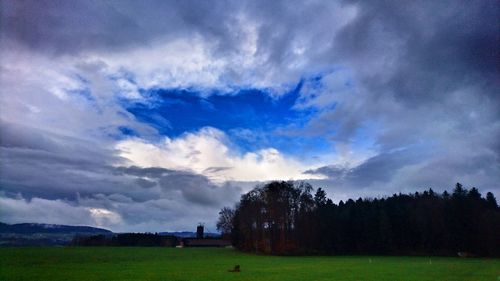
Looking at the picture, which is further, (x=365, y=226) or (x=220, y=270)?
(x=365, y=226)

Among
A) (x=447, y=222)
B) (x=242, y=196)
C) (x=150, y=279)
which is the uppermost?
(x=242, y=196)

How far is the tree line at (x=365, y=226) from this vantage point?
108m

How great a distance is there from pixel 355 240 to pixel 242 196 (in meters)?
34.8

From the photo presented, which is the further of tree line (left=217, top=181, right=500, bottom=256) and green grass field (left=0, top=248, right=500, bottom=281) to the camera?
tree line (left=217, top=181, right=500, bottom=256)

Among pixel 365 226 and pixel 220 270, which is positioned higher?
pixel 365 226

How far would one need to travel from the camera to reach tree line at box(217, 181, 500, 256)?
356 feet

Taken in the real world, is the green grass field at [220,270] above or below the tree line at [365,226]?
below

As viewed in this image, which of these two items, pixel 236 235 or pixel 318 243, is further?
pixel 236 235

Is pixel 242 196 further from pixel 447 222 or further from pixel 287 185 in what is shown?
pixel 447 222

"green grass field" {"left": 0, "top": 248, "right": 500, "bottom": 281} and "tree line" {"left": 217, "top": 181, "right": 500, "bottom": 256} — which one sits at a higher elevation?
"tree line" {"left": 217, "top": 181, "right": 500, "bottom": 256}

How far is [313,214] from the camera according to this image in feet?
372

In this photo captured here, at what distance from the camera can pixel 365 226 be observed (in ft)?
392

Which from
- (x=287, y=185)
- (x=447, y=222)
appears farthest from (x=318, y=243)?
(x=447, y=222)

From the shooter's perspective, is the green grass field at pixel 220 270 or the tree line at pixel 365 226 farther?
the tree line at pixel 365 226
